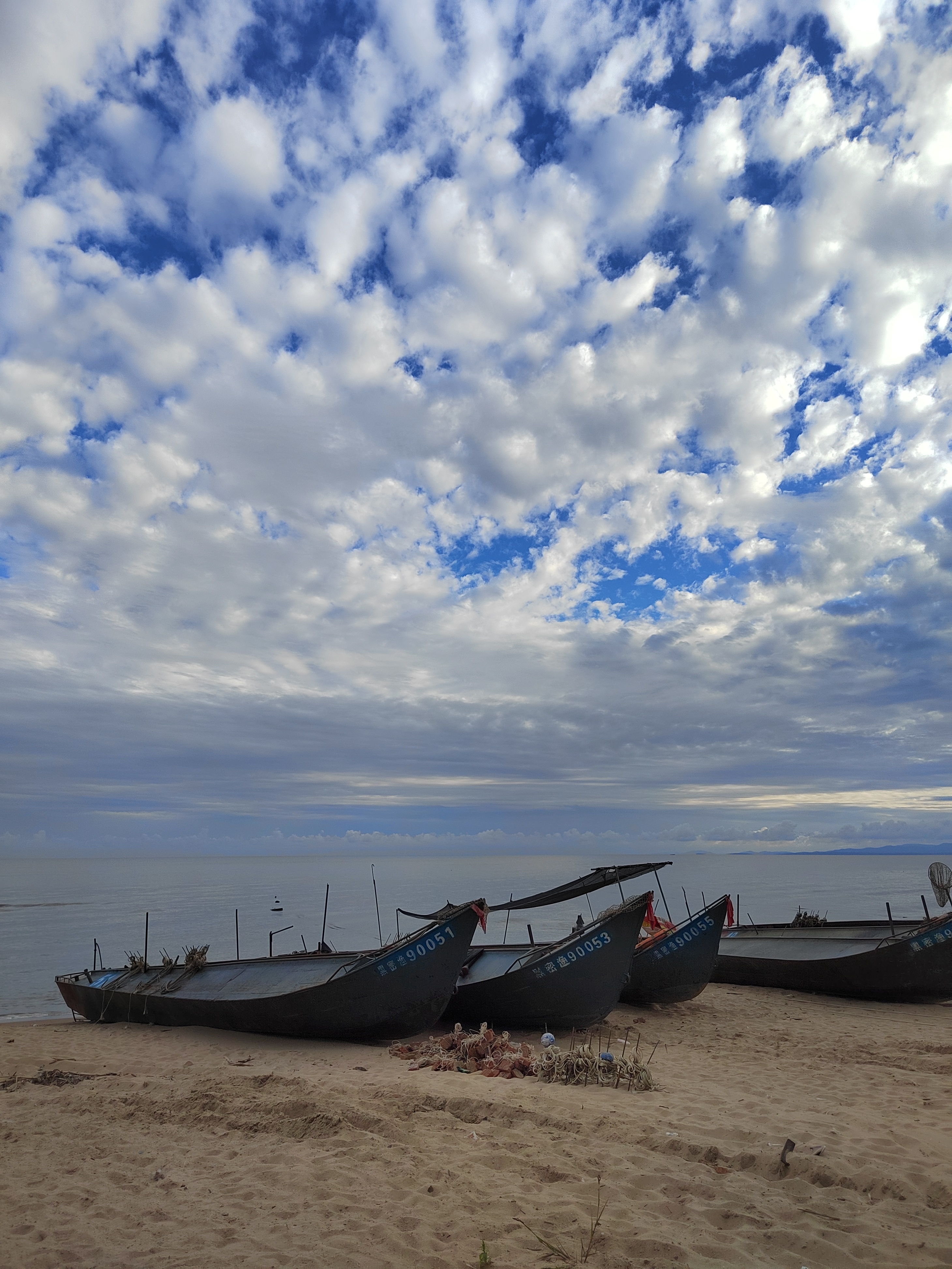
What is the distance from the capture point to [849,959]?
18.0 m

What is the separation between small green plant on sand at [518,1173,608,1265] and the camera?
5.27 meters

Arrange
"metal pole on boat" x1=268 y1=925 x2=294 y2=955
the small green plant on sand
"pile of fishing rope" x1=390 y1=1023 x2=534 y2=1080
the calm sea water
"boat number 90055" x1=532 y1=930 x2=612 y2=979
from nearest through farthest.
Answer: the small green plant on sand → "pile of fishing rope" x1=390 y1=1023 x2=534 y2=1080 → "boat number 90055" x1=532 y1=930 x2=612 y2=979 → "metal pole on boat" x1=268 y1=925 x2=294 y2=955 → the calm sea water

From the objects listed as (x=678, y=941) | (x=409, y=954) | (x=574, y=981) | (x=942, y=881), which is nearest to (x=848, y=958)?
(x=942, y=881)

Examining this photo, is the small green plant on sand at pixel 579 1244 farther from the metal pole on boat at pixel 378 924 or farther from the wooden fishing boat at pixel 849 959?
the wooden fishing boat at pixel 849 959

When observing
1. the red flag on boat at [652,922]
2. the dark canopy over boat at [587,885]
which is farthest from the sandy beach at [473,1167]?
the red flag on boat at [652,922]

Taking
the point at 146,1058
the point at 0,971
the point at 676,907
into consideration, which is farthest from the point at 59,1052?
the point at 676,907

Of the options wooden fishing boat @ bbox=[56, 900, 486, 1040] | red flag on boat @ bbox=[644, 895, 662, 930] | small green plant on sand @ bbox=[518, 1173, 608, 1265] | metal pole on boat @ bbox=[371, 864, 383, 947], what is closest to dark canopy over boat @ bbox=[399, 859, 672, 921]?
red flag on boat @ bbox=[644, 895, 662, 930]

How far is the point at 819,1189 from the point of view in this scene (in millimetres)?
6328

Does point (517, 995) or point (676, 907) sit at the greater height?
point (517, 995)

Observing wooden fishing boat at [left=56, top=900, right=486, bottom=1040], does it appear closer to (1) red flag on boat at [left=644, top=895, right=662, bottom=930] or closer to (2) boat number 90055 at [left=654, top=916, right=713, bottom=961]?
(1) red flag on boat at [left=644, top=895, right=662, bottom=930]

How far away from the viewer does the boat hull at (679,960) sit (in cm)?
1695

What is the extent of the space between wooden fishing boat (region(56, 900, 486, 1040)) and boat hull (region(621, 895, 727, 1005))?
214 inches

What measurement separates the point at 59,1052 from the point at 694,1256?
1337 cm

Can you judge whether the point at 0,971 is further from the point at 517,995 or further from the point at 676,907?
the point at 676,907
